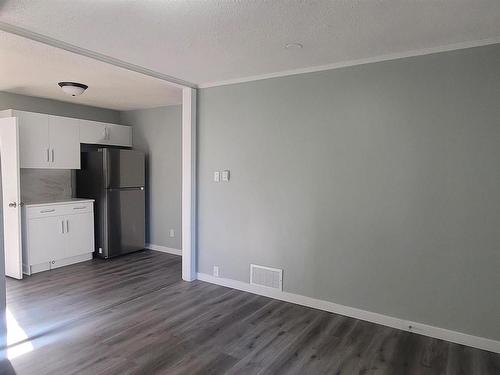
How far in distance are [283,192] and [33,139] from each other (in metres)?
3.38

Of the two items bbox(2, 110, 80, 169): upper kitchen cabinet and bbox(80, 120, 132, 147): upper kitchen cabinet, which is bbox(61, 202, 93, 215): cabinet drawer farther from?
bbox(80, 120, 132, 147): upper kitchen cabinet

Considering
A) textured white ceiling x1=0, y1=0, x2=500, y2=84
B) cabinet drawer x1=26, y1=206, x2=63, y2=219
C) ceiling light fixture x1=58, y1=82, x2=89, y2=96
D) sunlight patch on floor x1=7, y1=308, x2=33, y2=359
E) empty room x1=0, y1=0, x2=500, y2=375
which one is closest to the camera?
textured white ceiling x1=0, y1=0, x2=500, y2=84

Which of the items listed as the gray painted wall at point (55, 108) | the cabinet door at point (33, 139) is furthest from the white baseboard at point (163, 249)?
the gray painted wall at point (55, 108)

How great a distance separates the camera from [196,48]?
2.78 meters

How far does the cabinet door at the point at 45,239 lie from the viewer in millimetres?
4266

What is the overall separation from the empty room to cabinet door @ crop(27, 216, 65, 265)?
0.06 ft

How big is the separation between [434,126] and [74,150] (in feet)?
15.1

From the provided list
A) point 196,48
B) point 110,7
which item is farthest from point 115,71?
point 110,7

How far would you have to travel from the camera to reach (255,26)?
2.33 metres

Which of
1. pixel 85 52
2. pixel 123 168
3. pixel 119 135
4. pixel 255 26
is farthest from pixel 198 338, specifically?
pixel 119 135

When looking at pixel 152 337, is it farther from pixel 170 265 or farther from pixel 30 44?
pixel 30 44

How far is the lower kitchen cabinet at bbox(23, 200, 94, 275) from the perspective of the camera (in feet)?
14.0

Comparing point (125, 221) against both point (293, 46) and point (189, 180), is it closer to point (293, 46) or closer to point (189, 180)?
point (189, 180)

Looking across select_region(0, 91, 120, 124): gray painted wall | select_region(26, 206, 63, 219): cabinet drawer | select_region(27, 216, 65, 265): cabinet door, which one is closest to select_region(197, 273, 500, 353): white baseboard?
select_region(27, 216, 65, 265): cabinet door
